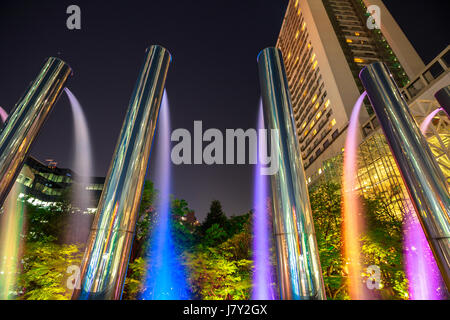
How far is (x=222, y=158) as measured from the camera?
5629 millimetres

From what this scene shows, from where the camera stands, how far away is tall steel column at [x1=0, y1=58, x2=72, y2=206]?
3574 mm

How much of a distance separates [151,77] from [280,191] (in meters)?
3.01

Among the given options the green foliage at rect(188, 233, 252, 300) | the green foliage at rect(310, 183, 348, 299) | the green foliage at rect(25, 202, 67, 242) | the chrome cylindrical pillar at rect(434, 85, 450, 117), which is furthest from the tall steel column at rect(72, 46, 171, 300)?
the green foliage at rect(25, 202, 67, 242)

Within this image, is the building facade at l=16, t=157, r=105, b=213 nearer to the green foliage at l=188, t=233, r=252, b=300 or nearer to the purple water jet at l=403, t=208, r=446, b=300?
the green foliage at l=188, t=233, r=252, b=300

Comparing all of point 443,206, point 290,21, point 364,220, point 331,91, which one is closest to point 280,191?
point 443,206

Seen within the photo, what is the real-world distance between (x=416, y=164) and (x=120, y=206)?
4244 mm

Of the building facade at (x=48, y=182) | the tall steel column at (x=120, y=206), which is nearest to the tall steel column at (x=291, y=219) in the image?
the tall steel column at (x=120, y=206)

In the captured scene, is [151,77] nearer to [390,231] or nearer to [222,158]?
[222,158]

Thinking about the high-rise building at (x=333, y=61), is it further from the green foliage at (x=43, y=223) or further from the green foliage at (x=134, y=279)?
the green foliage at (x=43, y=223)

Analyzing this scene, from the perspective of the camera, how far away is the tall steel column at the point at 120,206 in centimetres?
261

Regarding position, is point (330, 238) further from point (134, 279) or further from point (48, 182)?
point (48, 182)

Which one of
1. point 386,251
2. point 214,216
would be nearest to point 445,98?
point 386,251

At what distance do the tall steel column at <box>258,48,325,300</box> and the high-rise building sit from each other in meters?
43.7

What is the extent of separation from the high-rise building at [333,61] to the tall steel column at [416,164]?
138 ft
